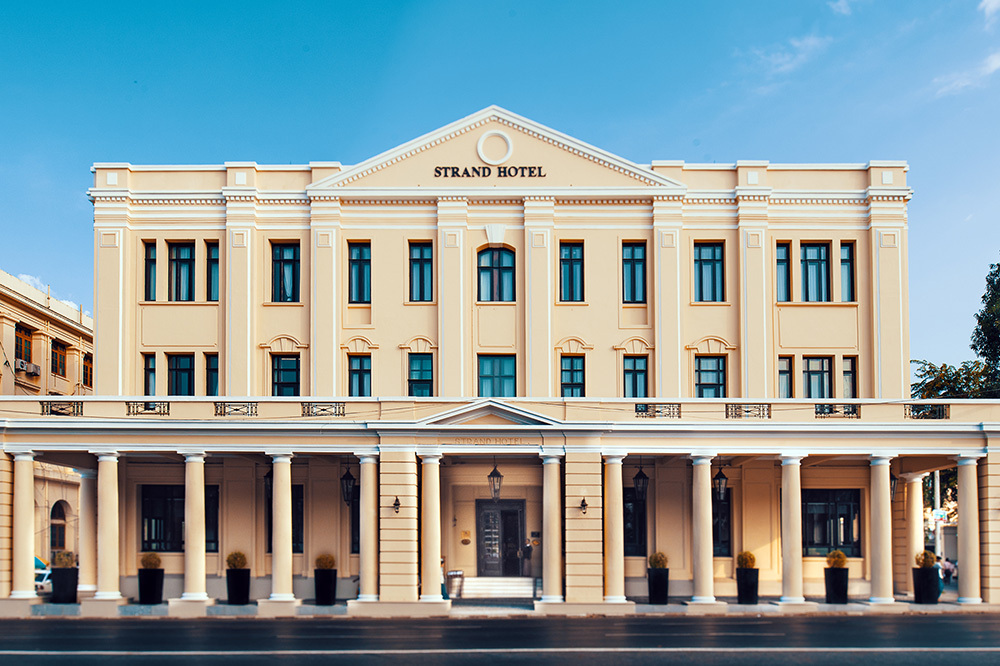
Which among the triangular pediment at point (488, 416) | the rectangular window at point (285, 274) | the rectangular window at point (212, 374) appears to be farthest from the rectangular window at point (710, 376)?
the rectangular window at point (212, 374)

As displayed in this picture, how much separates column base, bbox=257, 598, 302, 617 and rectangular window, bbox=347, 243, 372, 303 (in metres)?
10.5

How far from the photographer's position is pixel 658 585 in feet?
100

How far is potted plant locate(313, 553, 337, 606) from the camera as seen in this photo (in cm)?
3064

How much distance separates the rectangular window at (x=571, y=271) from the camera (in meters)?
34.9

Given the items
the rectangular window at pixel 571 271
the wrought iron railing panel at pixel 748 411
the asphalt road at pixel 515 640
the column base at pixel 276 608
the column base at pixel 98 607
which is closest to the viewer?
the asphalt road at pixel 515 640

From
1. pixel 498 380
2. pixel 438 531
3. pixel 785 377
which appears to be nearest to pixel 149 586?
pixel 438 531

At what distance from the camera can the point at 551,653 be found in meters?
21.0

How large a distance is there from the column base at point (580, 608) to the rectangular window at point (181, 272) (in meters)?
16.1

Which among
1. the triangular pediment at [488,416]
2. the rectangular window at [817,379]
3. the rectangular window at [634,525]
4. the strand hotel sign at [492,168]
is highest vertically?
the strand hotel sign at [492,168]

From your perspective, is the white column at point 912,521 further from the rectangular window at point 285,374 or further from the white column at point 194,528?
the white column at point 194,528

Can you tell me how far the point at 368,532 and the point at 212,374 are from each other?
8975mm

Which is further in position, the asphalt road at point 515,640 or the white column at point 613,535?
the white column at point 613,535

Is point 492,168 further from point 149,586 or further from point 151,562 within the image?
point 149,586

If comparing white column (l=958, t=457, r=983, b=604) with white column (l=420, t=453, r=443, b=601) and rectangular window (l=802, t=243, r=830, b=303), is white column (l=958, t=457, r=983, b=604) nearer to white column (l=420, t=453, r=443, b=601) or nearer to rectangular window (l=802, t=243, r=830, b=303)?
rectangular window (l=802, t=243, r=830, b=303)
